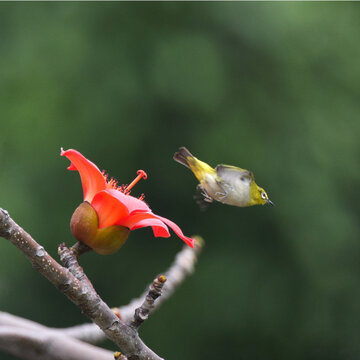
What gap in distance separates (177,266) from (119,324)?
1.87 feet

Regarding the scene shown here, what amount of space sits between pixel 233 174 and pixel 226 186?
0.02 m

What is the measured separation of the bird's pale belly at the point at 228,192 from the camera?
0.70 meters

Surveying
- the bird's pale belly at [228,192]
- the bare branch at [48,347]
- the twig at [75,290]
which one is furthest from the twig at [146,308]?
the bare branch at [48,347]

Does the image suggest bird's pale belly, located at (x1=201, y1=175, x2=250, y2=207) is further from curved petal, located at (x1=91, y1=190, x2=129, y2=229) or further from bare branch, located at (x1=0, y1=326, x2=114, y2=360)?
bare branch, located at (x1=0, y1=326, x2=114, y2=360)

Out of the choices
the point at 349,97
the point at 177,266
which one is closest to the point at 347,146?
the point at 349,97

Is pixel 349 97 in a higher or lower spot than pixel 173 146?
higher

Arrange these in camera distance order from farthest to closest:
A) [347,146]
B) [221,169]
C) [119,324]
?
[347,146]
[221,169]
[119,324]

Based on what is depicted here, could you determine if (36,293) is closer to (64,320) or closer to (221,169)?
(64,320)

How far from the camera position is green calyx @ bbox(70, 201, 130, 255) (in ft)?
2.25

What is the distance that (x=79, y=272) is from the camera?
65 cm

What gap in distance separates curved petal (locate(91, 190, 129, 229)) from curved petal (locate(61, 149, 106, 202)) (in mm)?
12

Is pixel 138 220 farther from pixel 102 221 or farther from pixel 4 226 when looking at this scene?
pixel 4 226

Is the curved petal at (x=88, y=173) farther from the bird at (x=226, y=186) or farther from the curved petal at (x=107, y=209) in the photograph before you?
the bird at (x=226, y=186)

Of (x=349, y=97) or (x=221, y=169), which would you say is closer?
(x=221, y=169)
